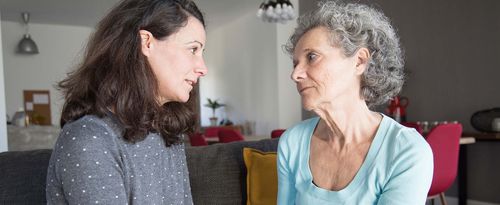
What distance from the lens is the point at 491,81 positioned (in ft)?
13.4

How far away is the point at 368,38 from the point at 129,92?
699mm

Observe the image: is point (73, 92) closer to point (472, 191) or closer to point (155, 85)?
point (155, 85)

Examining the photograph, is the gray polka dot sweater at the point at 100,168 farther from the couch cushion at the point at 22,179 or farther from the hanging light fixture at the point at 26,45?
the hanging light fixture at the point at 26,45

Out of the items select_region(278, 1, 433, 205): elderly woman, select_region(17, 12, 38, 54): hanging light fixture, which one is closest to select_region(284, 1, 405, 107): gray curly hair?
select_region(278, 1, 433, 205): elderly woman

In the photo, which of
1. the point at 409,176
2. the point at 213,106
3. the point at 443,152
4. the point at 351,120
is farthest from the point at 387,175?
the point at 213,106

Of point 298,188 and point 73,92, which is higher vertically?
point 73,92

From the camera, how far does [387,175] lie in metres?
1.26

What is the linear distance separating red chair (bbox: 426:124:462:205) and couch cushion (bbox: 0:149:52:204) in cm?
249

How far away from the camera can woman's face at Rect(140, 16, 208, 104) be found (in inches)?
47.0

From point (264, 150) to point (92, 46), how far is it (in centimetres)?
97

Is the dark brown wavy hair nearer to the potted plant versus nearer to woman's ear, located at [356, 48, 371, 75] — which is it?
woman's ear, located at [356, 48, 371, 75]

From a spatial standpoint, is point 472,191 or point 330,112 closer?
point 330,112

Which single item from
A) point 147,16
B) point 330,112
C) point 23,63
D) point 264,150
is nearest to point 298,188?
point 330,112

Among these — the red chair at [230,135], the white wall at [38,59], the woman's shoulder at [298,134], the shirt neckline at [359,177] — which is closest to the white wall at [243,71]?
the white wall at [38,59]
